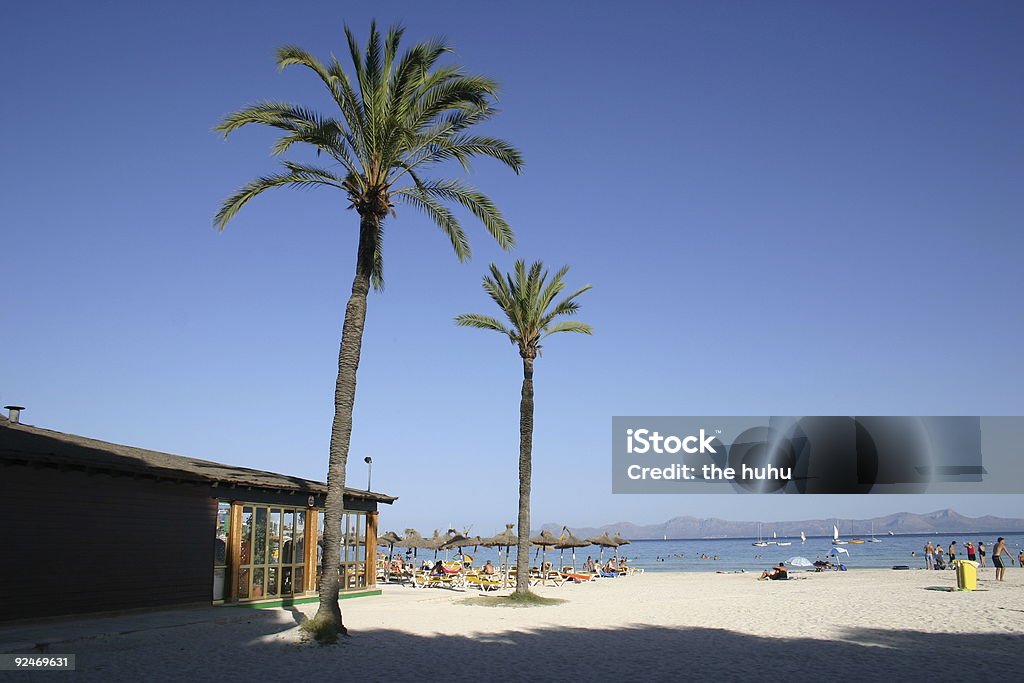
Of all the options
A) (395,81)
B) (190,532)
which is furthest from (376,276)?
(190,532)

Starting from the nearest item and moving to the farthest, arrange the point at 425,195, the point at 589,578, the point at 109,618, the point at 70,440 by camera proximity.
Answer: the point at 109,618 < the point at 425,195 < the point at 70,440 < the point at 589,578

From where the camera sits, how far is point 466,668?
1332 centimetres

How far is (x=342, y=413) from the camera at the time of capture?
17.9 metres

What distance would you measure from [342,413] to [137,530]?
5.72 metres

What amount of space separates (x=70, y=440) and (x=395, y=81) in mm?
12182

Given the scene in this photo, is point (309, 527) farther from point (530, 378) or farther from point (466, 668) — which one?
point (466, 668)

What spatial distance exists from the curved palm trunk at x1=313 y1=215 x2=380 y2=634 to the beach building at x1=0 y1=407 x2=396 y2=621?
4.40m

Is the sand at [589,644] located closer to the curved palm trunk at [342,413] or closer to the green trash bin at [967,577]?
the curved palm trunk at [342,413]

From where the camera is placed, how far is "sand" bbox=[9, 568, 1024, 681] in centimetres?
1283

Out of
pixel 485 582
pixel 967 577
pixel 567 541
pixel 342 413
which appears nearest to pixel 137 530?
pixel 342 413

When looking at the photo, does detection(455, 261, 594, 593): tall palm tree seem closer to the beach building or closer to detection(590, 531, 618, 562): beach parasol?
the beach building

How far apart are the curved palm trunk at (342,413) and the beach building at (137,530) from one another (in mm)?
4405

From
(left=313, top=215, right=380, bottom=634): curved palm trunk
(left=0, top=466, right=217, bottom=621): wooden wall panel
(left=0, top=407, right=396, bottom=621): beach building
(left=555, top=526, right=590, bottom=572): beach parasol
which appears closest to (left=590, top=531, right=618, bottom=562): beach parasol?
(left=555, top=526, right=590, bottom=572): beach parasol

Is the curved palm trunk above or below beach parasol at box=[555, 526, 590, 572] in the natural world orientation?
above
